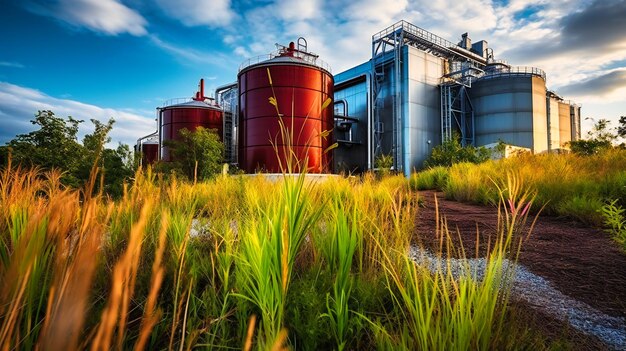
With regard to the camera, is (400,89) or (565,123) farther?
(565,123)

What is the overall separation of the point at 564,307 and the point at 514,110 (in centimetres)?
2431

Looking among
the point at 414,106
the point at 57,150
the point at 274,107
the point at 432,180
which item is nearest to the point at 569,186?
the point at 432,180

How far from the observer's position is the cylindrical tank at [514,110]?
2148cm

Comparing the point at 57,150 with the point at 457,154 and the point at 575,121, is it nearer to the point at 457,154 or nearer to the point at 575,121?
the point at 457,154

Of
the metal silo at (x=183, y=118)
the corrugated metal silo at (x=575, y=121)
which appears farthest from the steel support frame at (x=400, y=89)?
the corrugated metal silo at (x=575, y=121)

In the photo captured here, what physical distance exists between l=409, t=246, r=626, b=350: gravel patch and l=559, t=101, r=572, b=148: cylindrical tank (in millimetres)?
32293

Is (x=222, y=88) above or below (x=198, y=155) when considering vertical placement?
above

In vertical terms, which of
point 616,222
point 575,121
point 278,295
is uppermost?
point 575,121

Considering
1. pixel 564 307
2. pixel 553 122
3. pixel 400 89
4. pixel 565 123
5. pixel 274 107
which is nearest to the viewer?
pixel 564 307

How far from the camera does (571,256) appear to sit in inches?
102

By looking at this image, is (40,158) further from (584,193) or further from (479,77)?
(479,77)

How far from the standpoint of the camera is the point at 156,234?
238cm

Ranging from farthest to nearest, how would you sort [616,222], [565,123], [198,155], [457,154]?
[565,123] < [457,154] < [198,155] < [616,222]

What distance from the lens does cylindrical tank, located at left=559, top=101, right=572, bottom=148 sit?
27.3 m
